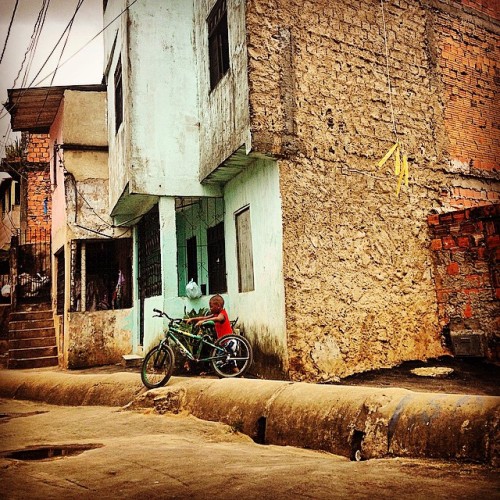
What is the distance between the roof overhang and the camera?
1134cm

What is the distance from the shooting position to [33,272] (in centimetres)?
1535

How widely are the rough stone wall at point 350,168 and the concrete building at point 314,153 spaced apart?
22mm

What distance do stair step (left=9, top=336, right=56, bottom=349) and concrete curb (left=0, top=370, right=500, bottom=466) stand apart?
6.74 meters

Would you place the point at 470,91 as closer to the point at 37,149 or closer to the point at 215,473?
the point at 215,473

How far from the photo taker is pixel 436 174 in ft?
28.2

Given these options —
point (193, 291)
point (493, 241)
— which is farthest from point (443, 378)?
point (193, 291)

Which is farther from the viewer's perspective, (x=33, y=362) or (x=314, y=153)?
(x=33, y=362)

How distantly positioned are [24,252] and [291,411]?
42.2 ft

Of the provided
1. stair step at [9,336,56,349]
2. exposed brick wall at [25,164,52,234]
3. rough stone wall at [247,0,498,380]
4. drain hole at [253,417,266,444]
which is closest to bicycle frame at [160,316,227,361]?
rough stone wall at [247,0,498,380]

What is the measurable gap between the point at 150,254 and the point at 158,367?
3.85 metres

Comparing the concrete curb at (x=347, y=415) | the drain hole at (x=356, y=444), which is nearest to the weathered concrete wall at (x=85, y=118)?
the concrete curb at (x=347, y=415)

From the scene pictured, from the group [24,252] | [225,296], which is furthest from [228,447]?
[24,252]

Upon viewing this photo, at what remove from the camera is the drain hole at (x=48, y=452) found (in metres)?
4.31

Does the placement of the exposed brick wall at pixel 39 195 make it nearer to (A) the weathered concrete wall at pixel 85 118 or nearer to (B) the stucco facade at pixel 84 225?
(B) the stucco facade at pixel 84 225
